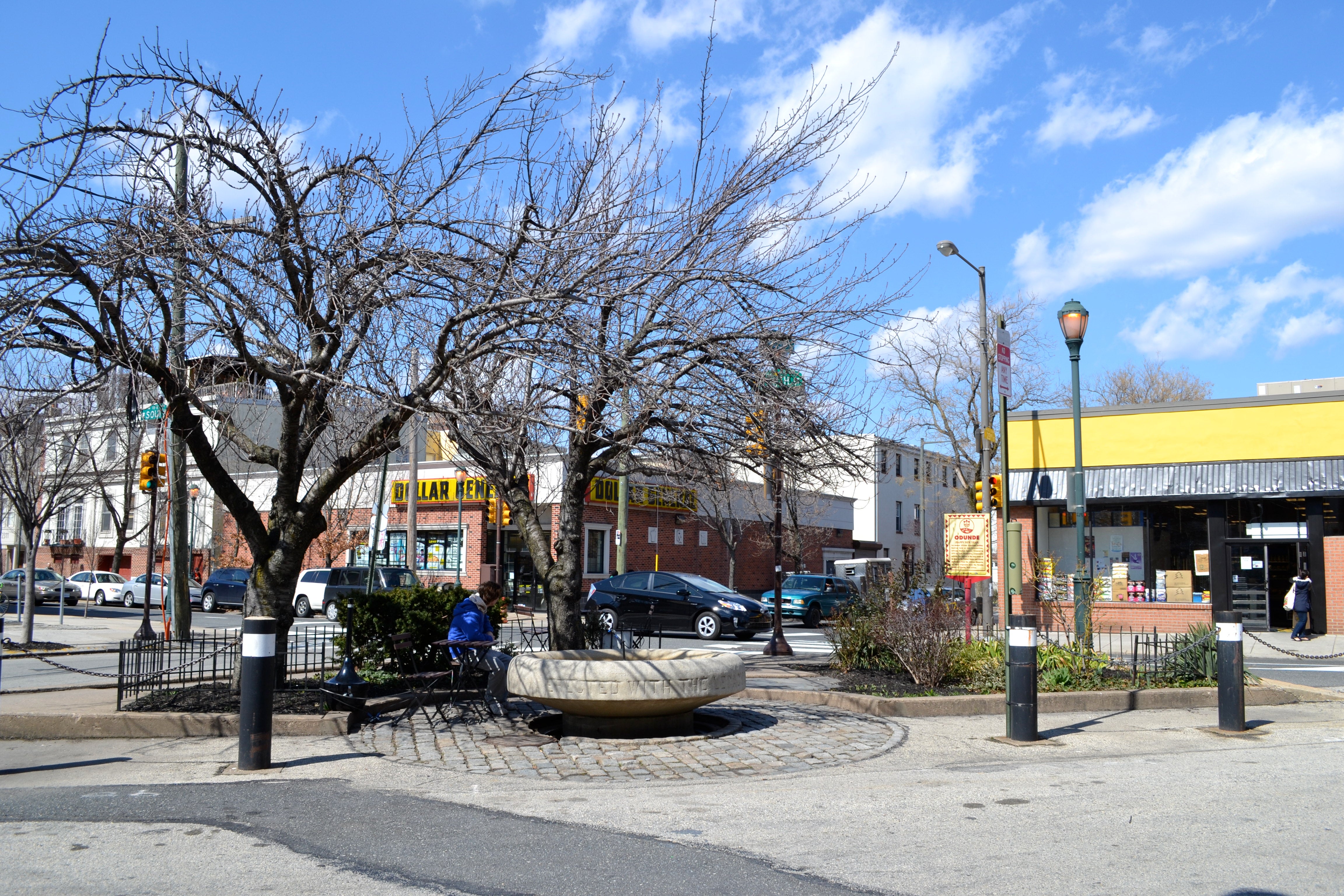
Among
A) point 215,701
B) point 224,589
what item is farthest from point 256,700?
point 224,589

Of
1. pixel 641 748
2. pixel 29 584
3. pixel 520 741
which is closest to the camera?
pixel 641 748

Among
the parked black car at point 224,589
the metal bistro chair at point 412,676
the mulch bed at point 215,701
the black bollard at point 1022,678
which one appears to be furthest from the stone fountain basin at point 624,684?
the parked black car at point 224,589

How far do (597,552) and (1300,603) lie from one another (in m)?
23.9

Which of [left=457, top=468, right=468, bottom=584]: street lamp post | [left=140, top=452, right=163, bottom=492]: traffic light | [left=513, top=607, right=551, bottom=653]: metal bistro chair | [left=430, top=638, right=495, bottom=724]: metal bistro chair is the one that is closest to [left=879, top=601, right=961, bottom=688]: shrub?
[left=513, top=607, right=551, bottom=653]: metal bistro chair

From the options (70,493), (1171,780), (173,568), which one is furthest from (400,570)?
(1171,780)

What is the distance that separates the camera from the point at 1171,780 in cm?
761

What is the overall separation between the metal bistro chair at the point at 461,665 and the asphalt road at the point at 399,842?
8.85ft

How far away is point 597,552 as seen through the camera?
129 feet

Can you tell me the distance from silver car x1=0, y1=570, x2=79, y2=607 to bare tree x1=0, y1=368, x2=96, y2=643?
8.22 metres

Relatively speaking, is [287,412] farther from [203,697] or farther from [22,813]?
[22,813]

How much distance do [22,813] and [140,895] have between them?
2321 millimetres

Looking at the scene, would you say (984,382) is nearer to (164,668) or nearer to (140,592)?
(164,668)

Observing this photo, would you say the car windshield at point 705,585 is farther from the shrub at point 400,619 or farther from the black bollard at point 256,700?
the black bollard at point 256,700

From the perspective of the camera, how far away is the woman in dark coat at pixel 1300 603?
2194 cm
